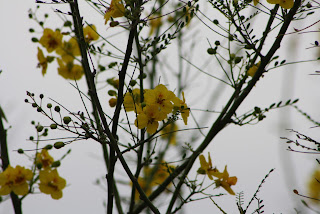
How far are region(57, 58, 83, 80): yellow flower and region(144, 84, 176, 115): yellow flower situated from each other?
1.27 m

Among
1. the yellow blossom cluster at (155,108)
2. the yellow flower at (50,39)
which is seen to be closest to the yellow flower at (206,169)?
the yellow blossom cluster at (155,108)

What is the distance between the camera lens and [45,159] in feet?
7.27

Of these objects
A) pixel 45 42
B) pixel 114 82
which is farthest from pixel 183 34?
pixel 114 82

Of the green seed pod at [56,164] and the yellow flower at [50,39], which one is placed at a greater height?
the yellow flower at [50,39]

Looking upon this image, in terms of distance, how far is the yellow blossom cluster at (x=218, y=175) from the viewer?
201 centimetres

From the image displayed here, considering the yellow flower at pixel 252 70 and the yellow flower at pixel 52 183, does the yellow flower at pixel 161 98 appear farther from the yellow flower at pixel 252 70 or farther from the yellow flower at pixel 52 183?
the yellow flower at pixel 52 183

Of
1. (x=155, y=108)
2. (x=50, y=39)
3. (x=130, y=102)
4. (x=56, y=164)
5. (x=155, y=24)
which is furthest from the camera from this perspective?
(x=155, y=24)

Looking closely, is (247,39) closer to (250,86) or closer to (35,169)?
(250,86)

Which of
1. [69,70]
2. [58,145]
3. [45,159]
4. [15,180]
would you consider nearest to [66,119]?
Result: [58,145]

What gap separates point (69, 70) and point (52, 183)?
91cm

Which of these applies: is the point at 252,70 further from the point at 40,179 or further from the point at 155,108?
the point at 40,179

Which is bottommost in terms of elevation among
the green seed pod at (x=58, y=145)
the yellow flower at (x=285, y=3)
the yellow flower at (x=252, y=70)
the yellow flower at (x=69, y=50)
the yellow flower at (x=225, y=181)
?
the green seed pod at (x=58, y=145)

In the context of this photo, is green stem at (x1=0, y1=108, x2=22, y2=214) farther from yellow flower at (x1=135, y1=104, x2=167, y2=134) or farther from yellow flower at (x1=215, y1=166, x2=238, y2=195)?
yellow flower at (x1=215, y1=166, x2=238, y2=195)

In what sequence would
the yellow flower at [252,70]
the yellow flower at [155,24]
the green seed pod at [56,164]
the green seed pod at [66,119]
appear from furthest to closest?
the yellow flower at [155,24] → the green seed pod at [56,164] → the yellow flower at [252,70] → the green seed pod at [66,119]
